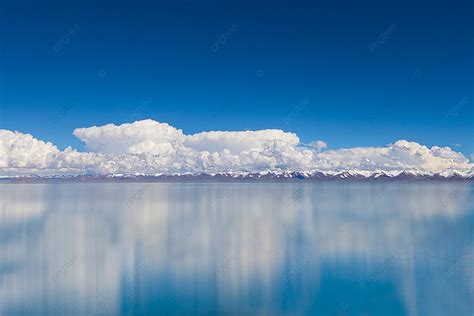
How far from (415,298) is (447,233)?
77.8ft

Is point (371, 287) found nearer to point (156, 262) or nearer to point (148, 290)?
point (148, 290)

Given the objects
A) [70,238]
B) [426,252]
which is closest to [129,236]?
[70,238]

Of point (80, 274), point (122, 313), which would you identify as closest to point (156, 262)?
point (80, 274)

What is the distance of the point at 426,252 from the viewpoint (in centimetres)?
3206

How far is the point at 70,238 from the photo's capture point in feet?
129

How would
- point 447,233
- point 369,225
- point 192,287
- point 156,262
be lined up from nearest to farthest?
point 192,287 < point 156,262 < point 447,233 < point 369,225

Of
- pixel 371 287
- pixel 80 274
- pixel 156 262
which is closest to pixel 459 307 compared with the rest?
pixel 371 287

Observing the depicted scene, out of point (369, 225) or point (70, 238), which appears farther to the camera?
point (369, 225)

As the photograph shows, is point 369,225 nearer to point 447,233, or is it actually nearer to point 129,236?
point 447,233

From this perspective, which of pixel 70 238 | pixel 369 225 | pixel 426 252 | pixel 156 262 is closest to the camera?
pixel 156 262

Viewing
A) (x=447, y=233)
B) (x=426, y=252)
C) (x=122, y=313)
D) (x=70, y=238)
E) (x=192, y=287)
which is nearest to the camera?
(x=122, y=313)

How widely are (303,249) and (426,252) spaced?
8597mm

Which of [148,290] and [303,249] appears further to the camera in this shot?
[303,249]

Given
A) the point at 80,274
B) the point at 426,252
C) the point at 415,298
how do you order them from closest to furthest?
the point at 415,298 → the point at 80,274 → the point at 426,252
